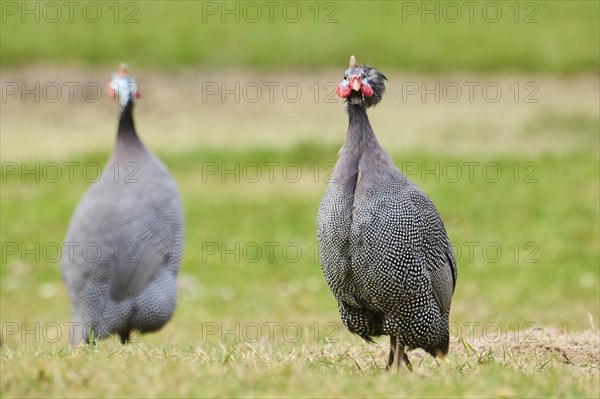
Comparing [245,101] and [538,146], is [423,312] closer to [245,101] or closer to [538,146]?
[538,146]

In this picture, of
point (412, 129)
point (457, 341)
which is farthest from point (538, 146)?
point (457, 341)

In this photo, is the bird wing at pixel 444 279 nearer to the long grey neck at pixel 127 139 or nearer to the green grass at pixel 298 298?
the green grass at pixel 298 298

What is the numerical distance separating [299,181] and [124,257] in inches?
273

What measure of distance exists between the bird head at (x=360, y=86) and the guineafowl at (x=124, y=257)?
236 centimetres

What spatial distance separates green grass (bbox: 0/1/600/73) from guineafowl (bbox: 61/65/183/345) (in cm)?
1247

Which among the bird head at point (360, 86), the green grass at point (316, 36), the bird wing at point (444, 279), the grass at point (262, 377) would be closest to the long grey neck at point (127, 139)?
the bird head at point (360, 86)

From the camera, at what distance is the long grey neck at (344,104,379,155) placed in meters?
5.77

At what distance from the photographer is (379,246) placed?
18.1 ft

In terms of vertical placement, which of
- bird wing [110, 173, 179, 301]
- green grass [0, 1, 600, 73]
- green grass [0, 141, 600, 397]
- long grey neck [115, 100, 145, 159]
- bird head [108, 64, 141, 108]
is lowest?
green grass [0, 141, 600, 397]

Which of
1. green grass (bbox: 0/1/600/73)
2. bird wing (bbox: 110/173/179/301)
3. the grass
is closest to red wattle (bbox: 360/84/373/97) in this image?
the grass

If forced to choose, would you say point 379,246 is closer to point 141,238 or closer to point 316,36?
point 141,238

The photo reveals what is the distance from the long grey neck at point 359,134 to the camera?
5770 millimetres

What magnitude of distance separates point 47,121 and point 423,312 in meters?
13.3

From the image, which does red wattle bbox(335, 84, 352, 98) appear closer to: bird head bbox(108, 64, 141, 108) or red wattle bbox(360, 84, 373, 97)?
red wattle bbox(360, 84, 373, 97)
